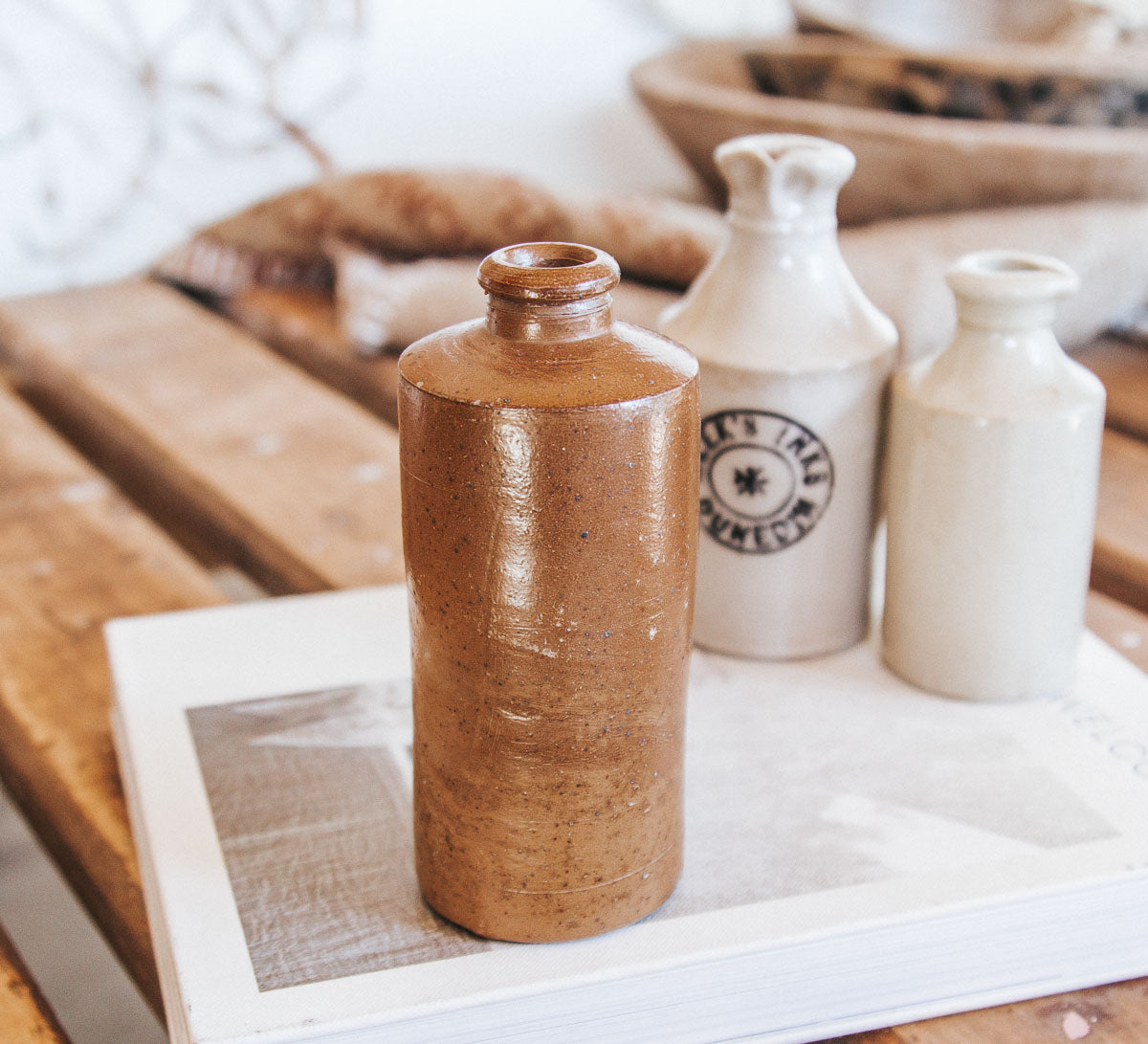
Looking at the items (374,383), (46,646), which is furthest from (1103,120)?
(46,646)

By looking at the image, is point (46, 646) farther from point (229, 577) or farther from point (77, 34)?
point (77, 34)

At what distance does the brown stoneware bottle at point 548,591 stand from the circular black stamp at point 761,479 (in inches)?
5.9

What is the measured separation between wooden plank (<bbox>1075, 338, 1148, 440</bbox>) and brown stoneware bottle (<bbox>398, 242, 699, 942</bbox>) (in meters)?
0.54

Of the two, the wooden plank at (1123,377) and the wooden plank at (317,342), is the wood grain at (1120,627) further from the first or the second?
the wooden plank at (317,342)

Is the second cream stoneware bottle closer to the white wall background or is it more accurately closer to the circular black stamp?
the circular black stamp

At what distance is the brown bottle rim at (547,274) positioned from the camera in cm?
34

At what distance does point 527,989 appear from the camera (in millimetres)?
361

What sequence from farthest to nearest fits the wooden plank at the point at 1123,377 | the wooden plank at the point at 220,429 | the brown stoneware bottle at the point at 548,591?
the wooden plank at the point at 1123,377 < the wooden plank at the point at 220,429 < the brown stoneware bottle at the point at 548,591

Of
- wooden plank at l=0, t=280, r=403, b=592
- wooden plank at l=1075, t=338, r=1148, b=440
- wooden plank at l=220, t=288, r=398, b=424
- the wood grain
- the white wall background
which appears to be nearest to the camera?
the wood grain

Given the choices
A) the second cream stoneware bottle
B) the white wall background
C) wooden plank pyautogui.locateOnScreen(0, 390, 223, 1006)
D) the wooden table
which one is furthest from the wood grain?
the white wall background

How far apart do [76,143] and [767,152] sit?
88 cm

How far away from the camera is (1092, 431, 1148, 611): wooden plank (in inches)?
25.7

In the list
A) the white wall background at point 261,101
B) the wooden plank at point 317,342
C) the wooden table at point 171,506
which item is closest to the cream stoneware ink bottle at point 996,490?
the wooden table at point 171,506

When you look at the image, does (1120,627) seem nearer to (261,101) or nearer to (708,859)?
(708,859)
